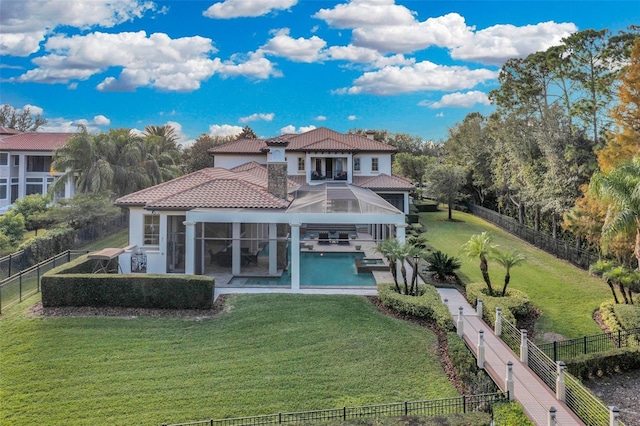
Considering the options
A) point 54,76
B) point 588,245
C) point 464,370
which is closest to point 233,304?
point 464,370

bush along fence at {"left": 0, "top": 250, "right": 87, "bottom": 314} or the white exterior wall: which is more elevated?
the white exterior wall

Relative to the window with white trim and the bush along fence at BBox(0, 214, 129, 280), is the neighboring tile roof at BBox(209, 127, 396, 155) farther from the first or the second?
the window with white trim

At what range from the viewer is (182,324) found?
47.4 ft

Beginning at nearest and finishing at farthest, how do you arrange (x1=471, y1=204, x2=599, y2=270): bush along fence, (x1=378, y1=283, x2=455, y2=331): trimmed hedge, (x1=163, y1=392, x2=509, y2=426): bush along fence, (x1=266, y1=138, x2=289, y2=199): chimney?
(x1=163, y1=392, x2=509, y2=426): bush along fence < (x1=378, y1=283, x2=455, y2=331): trimmed hedge < (x1=266, y1=138, x2=289, y2=199): chimney < (x1=471, y1=204, x2=599, y2=270): bush along fence

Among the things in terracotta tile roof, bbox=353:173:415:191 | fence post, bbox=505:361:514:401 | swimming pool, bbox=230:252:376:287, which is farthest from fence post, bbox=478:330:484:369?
terracotta tile roof, bbox=353:173:415:191

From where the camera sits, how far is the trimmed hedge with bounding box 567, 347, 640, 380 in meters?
12.7

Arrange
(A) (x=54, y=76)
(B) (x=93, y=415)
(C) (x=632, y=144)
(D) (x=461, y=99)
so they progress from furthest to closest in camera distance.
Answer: (D) (x=461, y=99) < (A) (x=54, y=76) < (C) (x=632, y=144) < (B) (x=93, y=415)

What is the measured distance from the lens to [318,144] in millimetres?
36938

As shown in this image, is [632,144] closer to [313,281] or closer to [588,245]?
[588,245]

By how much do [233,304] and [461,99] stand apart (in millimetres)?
51156

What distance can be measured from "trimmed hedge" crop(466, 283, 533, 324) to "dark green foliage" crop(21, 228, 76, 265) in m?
22.5

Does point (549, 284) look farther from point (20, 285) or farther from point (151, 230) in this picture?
point (20, 285)

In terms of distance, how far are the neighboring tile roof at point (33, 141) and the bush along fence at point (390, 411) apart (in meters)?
44.8

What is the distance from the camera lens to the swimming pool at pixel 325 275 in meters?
19.3
